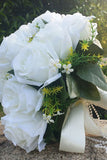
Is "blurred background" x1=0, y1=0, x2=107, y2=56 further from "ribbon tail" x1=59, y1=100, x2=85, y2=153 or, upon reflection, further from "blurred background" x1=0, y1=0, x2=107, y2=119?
"ribbon tail" x1=59, y1=100, x2=85, y2=153

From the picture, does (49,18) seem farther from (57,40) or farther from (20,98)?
(20,98)

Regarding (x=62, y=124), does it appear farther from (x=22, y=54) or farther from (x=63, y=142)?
(x=22, y=54)

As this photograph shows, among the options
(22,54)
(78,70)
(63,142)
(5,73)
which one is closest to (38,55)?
(22,54)

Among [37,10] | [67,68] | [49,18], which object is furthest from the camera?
[37,10]

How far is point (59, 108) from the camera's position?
96 cm

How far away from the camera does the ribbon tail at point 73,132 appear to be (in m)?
0.96

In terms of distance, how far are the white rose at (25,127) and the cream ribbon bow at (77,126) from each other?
0.36 ft

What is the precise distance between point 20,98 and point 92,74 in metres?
0.33

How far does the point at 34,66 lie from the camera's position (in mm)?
887

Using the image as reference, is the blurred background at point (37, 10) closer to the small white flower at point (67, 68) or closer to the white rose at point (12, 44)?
the white rose at point (12, 44)

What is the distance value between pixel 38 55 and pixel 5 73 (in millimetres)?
309

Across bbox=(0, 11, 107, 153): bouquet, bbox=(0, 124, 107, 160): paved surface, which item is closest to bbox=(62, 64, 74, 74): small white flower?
bbox=(0, 11, 107, 153): bouquet

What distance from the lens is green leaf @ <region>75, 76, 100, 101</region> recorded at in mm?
905

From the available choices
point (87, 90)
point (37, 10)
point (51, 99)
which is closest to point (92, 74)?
point (87, 90)
